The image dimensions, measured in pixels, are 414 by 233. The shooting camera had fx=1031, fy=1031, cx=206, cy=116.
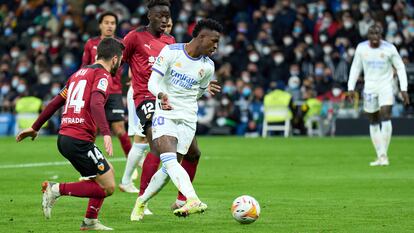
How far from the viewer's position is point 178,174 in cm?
1047

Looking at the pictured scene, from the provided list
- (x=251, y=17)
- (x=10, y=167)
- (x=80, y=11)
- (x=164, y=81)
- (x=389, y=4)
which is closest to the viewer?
(x=164, y=81)

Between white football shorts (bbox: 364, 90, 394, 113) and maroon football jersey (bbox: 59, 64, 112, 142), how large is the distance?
9.96 metres

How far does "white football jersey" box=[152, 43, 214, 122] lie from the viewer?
10914 mm

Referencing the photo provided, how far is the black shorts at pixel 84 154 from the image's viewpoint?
10.3 meters

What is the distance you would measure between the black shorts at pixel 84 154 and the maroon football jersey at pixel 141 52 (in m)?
2.20

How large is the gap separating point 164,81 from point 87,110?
1.04m

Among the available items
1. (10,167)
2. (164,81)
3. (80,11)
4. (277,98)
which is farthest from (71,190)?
(80,11)

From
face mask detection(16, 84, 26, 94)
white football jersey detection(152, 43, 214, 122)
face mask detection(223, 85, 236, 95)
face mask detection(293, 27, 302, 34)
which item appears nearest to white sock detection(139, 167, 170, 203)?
white football jersey detection(152, 43, 214, 122)

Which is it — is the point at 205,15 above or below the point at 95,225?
above

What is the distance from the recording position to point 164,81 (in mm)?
11016

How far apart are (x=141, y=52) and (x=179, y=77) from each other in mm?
1824

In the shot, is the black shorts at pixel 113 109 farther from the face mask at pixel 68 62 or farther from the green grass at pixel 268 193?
the face mask at pixel 68 62

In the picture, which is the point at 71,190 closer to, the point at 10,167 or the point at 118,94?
the point at 118,94

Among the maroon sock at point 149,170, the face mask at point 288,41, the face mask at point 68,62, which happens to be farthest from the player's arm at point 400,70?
the face mask at point 68,62
